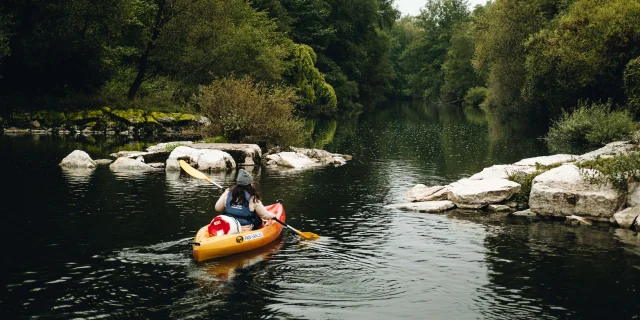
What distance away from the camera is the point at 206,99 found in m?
30.2

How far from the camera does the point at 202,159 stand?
A: 2512cm

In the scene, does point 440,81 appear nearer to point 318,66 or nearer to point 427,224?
point 318,66

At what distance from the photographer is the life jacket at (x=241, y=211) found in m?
13.7

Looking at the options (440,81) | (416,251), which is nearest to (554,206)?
(416,251)

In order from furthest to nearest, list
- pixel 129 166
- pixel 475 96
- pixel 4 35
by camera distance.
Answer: pixel 475 96
pixel 4 35
pixel 129 166

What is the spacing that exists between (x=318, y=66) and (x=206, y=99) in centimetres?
4761

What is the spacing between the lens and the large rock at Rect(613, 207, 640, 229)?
15.9 m

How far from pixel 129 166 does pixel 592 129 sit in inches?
937

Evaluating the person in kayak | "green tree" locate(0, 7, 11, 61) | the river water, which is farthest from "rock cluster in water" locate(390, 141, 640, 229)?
"green tree" locate(0, 7, 11, 61)

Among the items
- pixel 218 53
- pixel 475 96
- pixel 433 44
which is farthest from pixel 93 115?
pixel 433 44

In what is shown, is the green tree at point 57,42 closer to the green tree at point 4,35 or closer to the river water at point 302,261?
the green tree at point 4,35

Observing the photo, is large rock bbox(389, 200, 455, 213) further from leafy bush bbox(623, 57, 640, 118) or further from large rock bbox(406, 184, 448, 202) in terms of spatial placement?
leafy bush bbox(623, 57, 640, 118)

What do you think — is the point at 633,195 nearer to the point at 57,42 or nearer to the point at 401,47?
the point at 57,42

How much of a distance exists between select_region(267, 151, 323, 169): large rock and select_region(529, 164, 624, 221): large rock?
11.9m
